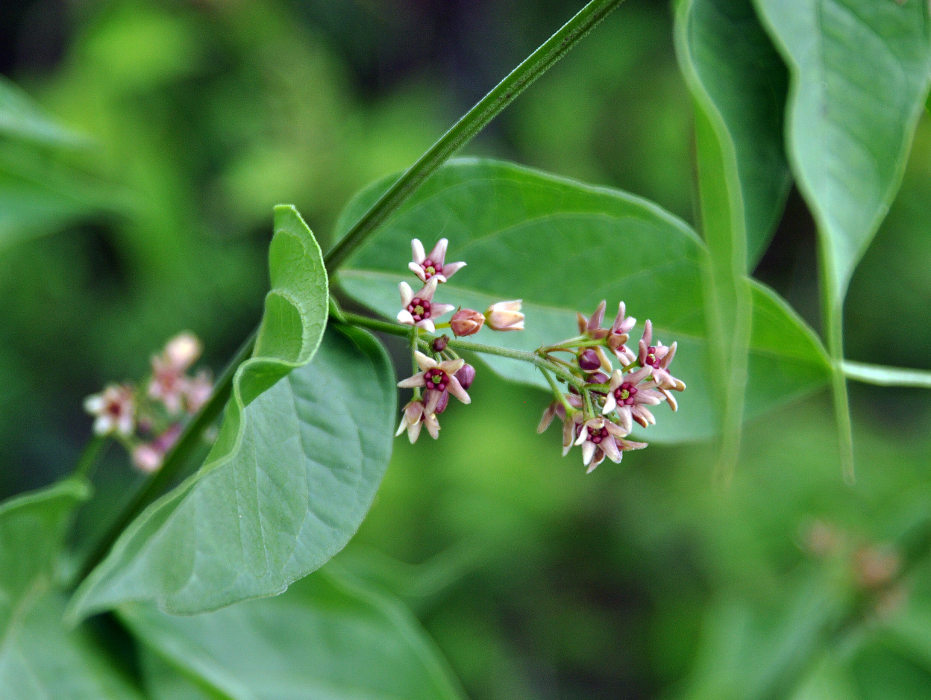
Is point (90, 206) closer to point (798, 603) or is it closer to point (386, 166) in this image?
point (798, 603)

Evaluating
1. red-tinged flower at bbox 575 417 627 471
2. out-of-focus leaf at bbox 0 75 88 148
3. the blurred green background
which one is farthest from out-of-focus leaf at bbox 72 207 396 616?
the blurred green background

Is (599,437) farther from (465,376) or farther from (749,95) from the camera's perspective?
(749,95)

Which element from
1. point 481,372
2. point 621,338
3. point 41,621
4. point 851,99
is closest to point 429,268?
point 621,338

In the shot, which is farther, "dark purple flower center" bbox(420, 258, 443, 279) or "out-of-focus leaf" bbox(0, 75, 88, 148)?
"out-of-focus leaf" bbox(0, 75, 88, 148)

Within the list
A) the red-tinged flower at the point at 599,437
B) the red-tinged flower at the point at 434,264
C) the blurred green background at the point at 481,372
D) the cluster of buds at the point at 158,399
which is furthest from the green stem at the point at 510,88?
the blurred green background at the point at 481,372

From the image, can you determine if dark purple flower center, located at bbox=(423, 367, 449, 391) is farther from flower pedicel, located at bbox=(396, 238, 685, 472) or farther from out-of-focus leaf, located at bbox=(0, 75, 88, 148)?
out-of-focus leaf, located at bbox=(0, 75, 88, 148)
